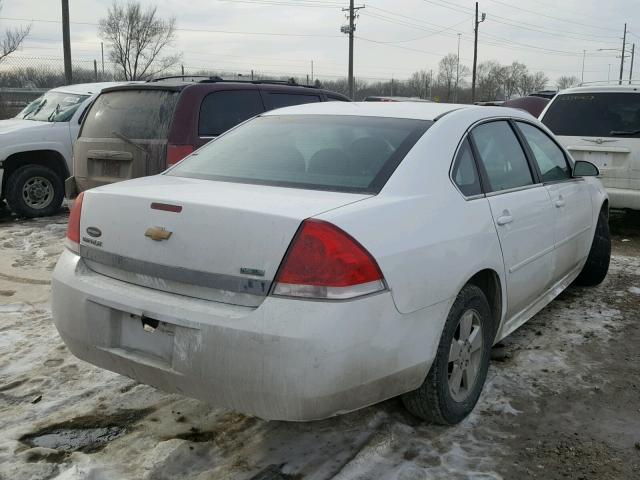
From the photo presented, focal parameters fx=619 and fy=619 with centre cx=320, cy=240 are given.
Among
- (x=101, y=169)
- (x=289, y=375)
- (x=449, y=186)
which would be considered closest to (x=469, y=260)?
(x=449, y=186)

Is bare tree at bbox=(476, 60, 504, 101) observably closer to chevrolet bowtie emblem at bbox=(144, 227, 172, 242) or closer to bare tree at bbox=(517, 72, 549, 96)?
bare tree at bbox=(517, 72, 549, 96)

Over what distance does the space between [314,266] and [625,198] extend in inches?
234

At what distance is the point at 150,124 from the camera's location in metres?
5.96

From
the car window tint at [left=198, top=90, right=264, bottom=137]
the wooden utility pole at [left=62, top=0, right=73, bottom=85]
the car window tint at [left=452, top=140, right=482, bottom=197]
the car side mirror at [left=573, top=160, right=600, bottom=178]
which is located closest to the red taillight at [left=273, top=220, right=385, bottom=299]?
the car window tint at [left=452, top=140, right=482, bottom=197]

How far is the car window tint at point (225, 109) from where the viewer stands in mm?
6041

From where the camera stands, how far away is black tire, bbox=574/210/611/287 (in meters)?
5.24

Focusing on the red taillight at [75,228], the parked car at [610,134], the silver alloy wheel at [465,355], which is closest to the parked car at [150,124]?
the red taillight at [75,228]

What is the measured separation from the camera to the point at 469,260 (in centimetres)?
292

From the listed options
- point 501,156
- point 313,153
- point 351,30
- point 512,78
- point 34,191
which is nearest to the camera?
point 313,153

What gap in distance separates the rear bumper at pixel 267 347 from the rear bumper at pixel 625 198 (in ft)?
17.3

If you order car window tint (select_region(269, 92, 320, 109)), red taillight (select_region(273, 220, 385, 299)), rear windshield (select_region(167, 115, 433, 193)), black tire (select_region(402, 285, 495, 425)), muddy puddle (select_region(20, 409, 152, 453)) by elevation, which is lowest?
muddy puddle (select_region(20, 409, 152, 453))

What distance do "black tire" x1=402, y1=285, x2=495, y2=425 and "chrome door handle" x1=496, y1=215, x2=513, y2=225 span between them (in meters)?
0.40

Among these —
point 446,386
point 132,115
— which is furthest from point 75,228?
point 132,115

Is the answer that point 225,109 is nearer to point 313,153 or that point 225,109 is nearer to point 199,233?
point 313,153
